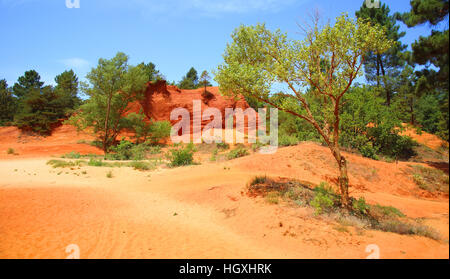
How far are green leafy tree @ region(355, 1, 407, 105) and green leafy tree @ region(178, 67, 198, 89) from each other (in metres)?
30.6

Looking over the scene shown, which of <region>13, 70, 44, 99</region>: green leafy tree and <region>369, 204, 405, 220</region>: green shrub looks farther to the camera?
<region>13, 70, 44, 99</region>: green leafy tree

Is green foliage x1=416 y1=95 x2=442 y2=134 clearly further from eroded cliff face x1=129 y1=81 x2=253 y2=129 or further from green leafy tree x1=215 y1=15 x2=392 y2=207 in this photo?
eroded cliff face x1=129 y1=81 x2=253 y2=129

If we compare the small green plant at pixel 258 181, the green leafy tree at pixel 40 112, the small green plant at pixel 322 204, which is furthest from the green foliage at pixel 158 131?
the small green plant at pixel 322 204

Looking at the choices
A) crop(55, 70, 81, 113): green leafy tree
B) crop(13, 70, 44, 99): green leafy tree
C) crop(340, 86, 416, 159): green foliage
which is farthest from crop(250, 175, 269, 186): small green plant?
crop(13, 70, 44, 99): green leafy tree

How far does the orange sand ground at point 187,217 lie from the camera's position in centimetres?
439

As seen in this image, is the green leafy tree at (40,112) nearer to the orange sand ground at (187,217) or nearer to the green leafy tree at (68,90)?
the green leafy tree at (68,90)

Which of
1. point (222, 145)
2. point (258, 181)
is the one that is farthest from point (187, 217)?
point (222, 145)

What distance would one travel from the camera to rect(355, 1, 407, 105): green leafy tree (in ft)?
64.0

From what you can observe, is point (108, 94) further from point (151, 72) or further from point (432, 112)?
point (432, 112)

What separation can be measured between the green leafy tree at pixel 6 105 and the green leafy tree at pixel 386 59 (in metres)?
47.2

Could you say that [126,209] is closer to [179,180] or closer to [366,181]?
[179,180]

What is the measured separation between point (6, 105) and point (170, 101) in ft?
88.3

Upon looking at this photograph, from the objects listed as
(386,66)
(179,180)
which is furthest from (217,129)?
(179,180)

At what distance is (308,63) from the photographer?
728cm
